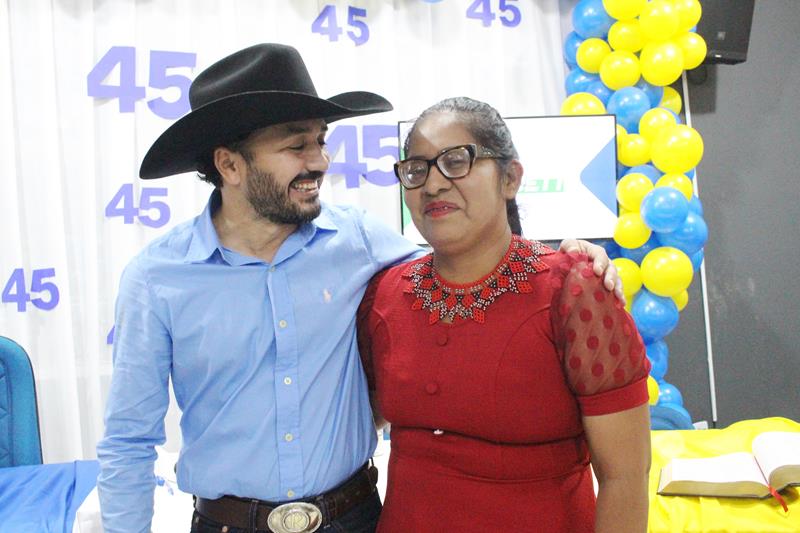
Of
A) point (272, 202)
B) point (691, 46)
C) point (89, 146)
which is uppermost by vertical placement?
point (691, 46)

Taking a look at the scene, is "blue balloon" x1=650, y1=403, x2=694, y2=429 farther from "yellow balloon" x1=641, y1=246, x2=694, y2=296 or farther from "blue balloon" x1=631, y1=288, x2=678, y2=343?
"yellow balloon" x1=641, y1=246, x2=694, y2=296

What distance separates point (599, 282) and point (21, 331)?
3.04m

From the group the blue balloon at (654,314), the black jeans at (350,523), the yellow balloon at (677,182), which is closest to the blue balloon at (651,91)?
the yellow balloon at (677,182)

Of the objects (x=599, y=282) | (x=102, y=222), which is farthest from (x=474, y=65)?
(x=599, y=282)

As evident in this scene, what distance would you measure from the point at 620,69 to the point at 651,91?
0.25 metres

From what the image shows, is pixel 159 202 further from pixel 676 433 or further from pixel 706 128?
pixel 706 128

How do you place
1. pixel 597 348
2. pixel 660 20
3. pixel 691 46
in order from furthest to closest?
pixel 691 46
pixel 660 20
pixel 597 348

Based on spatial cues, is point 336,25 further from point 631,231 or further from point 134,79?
point 631,231

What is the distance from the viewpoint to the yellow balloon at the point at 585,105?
3559 millimetres

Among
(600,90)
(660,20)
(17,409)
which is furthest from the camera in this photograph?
(600,90)

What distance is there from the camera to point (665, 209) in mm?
3215

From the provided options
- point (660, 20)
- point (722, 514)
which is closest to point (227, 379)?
point (722, 514)

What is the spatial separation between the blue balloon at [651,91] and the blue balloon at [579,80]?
23 centimetres

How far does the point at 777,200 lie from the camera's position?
166 inches
